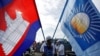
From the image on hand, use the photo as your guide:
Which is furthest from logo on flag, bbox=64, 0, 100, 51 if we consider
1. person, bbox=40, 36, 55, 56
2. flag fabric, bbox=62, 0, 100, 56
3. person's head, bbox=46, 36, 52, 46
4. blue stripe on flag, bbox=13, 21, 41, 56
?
person, bbox=40, 36, 55, 56

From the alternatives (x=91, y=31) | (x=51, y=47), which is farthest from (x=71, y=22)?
(x=51, y=47)

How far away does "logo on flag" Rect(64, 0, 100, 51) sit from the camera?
8.05 meters

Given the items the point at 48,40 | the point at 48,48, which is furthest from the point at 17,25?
the point at 48,48

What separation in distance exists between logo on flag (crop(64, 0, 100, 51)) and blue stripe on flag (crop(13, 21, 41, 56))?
79cm

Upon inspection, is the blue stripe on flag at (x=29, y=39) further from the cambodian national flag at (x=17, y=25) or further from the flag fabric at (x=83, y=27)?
the flag fabric at (x=83, y=27)

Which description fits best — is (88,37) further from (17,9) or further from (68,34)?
(17,9)

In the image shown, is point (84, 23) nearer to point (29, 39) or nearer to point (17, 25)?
point (29, 39)

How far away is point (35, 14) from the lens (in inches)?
350

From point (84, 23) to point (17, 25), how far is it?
151 cm

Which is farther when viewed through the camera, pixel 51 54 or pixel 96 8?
pixel 51 54

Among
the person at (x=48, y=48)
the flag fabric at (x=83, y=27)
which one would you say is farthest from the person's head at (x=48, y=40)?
the flag fabric at (x=83, y=27)

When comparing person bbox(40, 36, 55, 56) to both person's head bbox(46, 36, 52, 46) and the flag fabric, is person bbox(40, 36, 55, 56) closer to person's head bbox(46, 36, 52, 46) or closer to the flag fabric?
person's head bbox(46, 36, 52, 46)

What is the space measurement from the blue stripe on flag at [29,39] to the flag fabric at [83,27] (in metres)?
0.73

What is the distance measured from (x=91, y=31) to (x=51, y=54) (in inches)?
107
